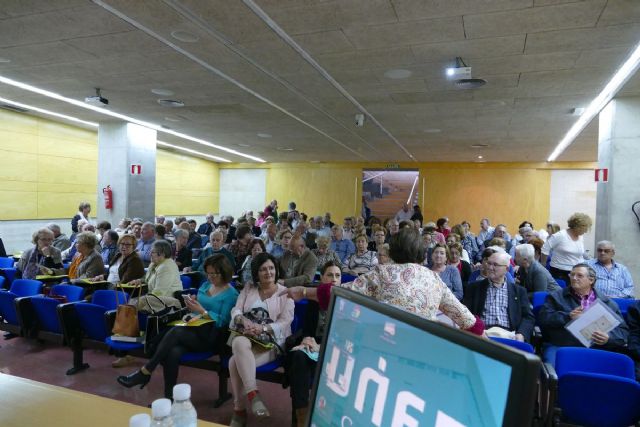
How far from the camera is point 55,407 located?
1.43 metres

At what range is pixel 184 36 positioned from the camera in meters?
4.80

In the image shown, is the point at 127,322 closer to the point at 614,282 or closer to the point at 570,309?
the point at 570,309

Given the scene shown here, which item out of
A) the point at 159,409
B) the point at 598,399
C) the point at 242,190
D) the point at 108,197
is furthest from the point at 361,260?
the point at 242,190

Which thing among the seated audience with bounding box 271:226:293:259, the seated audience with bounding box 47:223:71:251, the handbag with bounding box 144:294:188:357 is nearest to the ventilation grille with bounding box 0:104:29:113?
the seated audience with bounding box 47:223:71:251

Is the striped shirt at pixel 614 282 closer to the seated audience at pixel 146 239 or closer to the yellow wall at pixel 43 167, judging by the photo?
the seated audience at pixel 146 239

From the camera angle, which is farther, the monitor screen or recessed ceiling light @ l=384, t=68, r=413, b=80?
recessed ceiling light @ l=384, t=68, r=413, b=80

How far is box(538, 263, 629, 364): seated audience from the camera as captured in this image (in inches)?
138

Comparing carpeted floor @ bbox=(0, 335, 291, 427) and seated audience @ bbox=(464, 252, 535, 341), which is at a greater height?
seated audience @ bbox=(464, 252, 535, 341)

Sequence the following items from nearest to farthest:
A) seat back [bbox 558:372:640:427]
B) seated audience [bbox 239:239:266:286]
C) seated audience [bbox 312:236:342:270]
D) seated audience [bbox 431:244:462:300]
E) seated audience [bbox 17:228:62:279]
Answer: seat back [bbox 558:372:640:427] < seated audience [bbox 431:244:462:300] < seated audience [bbox 239:239:266:286] < seated audience [bbox 17:228:62:279] < seated audience [bbox 312:236:342:270]

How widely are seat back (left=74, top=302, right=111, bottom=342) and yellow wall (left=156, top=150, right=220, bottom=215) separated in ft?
39.8

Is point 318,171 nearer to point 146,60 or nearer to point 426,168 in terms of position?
point 426,168

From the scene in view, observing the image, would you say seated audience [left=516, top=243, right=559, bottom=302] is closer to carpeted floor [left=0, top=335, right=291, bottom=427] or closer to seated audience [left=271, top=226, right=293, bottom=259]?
carpeted floor [left=0, top=335, right=291, bottom=427]

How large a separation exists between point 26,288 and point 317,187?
1506 cm

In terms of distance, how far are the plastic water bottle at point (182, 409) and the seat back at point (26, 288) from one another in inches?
180
